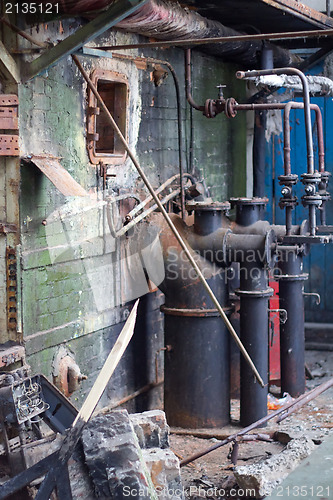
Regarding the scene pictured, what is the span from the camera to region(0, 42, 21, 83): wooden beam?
233 inches

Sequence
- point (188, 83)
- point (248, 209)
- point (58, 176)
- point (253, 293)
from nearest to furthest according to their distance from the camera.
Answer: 1. point (58, 176)
2. point (253, 293)
3. point (248, 209)
4. point (188, 83)

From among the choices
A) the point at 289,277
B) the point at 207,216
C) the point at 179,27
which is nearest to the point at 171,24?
the point at 179,27

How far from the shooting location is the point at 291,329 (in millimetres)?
8562

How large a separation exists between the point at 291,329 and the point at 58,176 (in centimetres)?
363

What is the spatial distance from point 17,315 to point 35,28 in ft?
7.64

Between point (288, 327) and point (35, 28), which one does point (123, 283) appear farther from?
point (35, 28)

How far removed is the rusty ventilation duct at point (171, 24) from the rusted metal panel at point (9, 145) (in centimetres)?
111

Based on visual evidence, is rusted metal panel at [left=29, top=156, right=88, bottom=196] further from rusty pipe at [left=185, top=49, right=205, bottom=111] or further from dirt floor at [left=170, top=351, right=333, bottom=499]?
rusty pipe at [left=185, top=49, right=205, bottom=111]

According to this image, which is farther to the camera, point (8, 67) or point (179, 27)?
point (179, 27)

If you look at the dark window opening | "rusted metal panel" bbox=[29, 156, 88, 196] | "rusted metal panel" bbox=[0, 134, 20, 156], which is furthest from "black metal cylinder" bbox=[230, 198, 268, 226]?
"rusted metal panel" bbox=[0, 134, 20, 156]

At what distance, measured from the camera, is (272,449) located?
7.17 m

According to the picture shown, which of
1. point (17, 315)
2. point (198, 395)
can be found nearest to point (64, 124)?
point (17, 315)

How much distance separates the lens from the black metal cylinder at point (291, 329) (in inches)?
336

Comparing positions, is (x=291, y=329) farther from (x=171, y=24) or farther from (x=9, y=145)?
(x=9, y=145)
